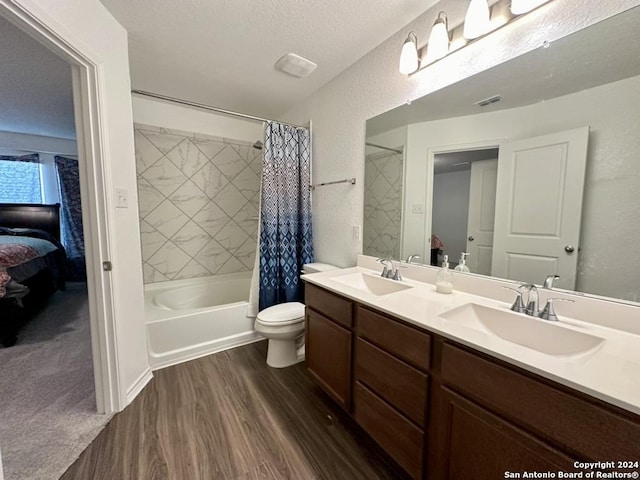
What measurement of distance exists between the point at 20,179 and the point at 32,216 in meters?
0.57

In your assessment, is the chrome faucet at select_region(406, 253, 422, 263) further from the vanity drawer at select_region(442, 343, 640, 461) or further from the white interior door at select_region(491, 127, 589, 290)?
the vanity drawer at select_region(442, 343, 640, 461)

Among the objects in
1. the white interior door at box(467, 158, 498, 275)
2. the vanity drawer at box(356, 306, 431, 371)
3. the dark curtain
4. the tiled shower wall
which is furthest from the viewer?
the dark curtain

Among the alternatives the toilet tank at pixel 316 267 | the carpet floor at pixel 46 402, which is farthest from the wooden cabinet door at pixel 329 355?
the carpet floor at pixel 46 402

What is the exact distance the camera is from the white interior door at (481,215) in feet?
4.29

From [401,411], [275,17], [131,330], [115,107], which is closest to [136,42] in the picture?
[115,107]

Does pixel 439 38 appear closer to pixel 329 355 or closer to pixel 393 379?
pixel 393 379

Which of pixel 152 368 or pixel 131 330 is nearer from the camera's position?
pixel 131 330

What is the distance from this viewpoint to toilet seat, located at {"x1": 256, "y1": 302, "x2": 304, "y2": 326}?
1913 mm

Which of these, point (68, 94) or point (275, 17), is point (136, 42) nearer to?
point (275, 17)

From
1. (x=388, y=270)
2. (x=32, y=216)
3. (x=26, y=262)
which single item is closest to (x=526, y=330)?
(x=388, y=270)

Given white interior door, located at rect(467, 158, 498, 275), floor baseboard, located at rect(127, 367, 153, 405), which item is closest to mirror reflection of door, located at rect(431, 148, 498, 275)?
white interior door, located at rect(467, 158, 498, 275)

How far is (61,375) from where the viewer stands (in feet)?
6.14

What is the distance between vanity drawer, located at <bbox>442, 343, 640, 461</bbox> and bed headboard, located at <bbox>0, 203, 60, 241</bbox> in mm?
5631

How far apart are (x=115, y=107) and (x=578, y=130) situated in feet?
7.52
